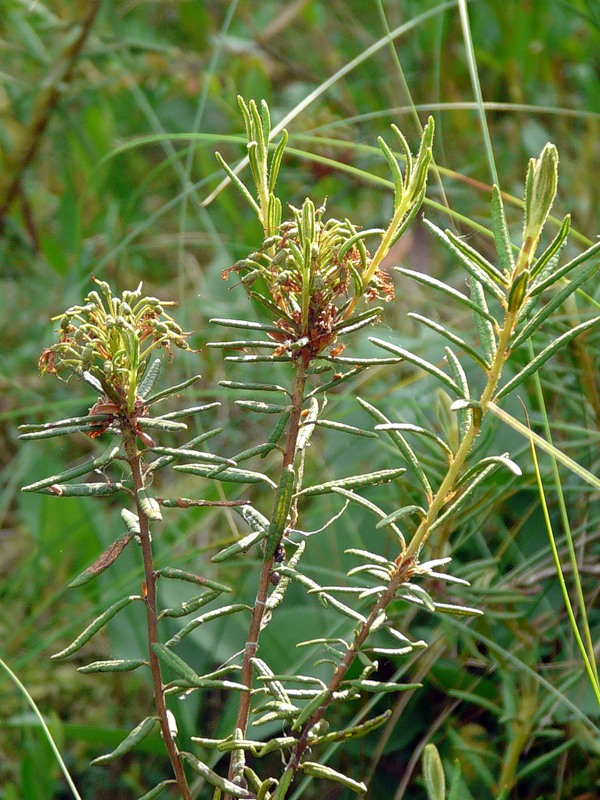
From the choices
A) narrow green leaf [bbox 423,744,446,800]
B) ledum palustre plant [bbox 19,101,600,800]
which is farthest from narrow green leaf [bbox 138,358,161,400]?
narrow green leaf [bbox 423,744,446,800]

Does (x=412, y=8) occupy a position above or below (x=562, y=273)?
above

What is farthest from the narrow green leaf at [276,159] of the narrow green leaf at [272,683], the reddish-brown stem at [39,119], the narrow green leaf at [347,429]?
the reddish-brown stem at [39,119]

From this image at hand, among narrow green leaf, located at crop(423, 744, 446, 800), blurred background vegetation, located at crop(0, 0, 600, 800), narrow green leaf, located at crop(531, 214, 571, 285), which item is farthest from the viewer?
blurred background vegetation, located at crop(0, 0, 600, 800)

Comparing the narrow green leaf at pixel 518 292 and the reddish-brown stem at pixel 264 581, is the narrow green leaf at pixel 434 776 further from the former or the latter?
the narrow green leaf at pixel 518 292

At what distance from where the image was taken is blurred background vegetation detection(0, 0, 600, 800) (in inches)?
30.2

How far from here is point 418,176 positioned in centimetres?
38

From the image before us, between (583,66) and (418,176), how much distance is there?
1.21 m

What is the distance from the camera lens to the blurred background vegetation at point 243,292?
766 millimetres

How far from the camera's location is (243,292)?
1.27 m

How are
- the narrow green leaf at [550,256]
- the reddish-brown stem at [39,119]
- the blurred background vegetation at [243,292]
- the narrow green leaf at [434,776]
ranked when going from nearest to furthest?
1. the narrow green leaf at [550,256]
2. the narrow green leaf at [434,776]
3. the blurred background vegetation at [243,292]
4. the reddish-brown stem at [39,119]

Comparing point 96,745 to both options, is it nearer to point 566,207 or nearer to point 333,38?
point 566,207

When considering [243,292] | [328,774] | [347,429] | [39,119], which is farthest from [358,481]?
[39,119]

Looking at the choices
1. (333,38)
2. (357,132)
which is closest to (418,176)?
(357,132)

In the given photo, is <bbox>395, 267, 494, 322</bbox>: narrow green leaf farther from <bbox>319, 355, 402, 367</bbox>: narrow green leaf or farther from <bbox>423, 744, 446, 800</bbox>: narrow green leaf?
<bbox>423, 744, 446, 800</bbox>: narrow green leaf
